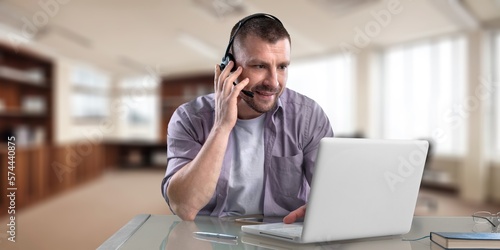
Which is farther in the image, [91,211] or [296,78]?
[296,78]

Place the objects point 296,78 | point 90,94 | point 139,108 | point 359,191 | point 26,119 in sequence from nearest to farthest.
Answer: point 359,191
point 26,119
point 296,78
point 90,94
point 139,108

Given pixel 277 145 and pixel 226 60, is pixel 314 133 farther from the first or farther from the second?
pixel 226 60

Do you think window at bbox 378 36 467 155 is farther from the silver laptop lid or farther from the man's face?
the silver laptop lid

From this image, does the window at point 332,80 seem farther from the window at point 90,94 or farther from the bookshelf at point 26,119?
the window at point 90,94

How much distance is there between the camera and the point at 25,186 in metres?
5.53

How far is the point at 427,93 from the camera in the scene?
6.75 meters

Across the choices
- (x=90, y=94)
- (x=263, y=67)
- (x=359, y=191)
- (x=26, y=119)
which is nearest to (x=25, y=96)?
(x=26, y=119)

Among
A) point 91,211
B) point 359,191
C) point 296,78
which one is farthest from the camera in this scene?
point 296,78

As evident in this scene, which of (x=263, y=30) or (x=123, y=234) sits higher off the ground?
(x=263, y=30)

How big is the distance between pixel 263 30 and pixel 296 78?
598 centimetres

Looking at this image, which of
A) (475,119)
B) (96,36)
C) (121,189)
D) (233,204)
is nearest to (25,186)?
(121,189)

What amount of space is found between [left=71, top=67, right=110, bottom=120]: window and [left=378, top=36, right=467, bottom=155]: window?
598 cm

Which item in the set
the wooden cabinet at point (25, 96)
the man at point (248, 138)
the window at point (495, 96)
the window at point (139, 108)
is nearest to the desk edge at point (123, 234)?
the man at point (248, 138)

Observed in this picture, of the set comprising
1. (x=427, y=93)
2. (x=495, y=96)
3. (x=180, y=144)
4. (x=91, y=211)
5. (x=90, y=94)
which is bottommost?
(x=91, y=211)
